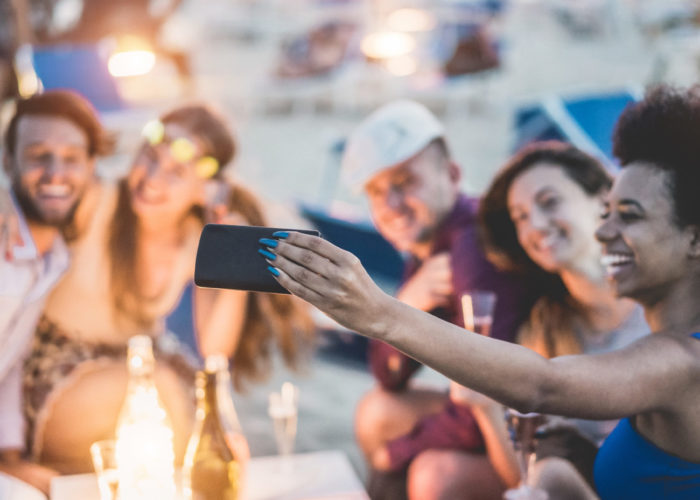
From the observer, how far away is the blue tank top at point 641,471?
4.23 ft

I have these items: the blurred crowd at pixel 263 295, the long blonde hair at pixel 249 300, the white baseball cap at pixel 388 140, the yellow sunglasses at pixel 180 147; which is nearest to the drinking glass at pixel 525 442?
the blurred crowd at pixel 263 295

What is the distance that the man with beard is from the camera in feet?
7.06

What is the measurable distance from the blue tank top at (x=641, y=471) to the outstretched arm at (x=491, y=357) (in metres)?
0.14

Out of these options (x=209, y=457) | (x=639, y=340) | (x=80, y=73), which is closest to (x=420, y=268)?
(x=209, y=457)

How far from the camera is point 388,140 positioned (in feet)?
7.82

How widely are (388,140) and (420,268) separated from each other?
441mm

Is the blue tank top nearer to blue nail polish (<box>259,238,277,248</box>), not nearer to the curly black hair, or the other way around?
the curly black hair

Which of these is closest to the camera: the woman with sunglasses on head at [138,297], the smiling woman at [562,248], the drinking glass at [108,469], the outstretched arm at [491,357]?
the outstretched arm at [491,357]

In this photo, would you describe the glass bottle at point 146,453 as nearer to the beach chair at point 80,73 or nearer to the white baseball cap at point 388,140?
the white baseball cap at point 388,140

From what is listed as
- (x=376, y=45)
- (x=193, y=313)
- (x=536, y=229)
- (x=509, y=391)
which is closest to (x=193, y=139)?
(x=193, y=313)

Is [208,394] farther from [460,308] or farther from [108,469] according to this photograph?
[460,308]

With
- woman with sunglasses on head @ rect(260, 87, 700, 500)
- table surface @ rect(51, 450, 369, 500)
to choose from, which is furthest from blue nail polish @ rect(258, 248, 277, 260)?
table surface @ rect(51, 450, 369, 500)

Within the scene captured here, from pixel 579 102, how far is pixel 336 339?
1666 millimetres

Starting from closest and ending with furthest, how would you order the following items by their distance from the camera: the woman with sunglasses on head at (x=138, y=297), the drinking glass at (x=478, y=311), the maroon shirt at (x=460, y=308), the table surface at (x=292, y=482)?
the drinking glass at (x=478, y=311)
the table surface at (x=292, y=482)
the maroon shirt at (x=460, y=308)
the woman with sunglasses on head at (x=138, y=297)
